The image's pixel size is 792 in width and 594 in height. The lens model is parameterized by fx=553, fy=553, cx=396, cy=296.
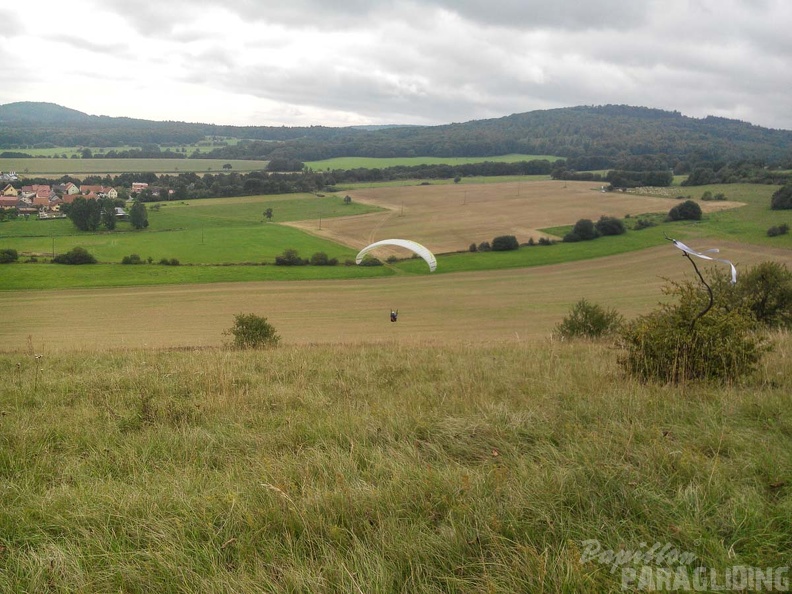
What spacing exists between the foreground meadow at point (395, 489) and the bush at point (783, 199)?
71.1 meters

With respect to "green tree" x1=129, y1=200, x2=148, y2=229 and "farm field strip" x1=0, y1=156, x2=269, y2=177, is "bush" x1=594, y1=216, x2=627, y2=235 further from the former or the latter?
"farm field strip" x1=0, y1=156, x2=269, y2=177

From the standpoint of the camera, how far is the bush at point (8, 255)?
4744 cm

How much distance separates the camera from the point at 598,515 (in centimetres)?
294

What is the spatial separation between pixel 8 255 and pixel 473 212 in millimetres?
54571

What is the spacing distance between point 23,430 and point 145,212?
7063cm

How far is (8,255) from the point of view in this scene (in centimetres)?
4809

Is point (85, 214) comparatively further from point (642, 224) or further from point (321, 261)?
point (642, 224)

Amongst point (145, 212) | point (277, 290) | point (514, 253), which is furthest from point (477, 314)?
point (145, 212)

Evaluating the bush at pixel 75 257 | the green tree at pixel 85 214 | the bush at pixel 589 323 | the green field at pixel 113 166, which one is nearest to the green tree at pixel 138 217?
the green tree at pixel 85 214

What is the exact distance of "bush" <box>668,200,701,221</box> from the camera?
6631 cm

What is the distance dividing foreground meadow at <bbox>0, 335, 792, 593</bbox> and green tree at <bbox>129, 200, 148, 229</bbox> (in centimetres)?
6762

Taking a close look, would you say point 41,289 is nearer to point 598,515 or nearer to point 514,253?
point 514,253

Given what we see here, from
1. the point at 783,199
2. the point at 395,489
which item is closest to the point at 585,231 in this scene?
the point at 783,199

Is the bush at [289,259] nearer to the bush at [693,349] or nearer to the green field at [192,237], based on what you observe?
the green field at [192,237]
